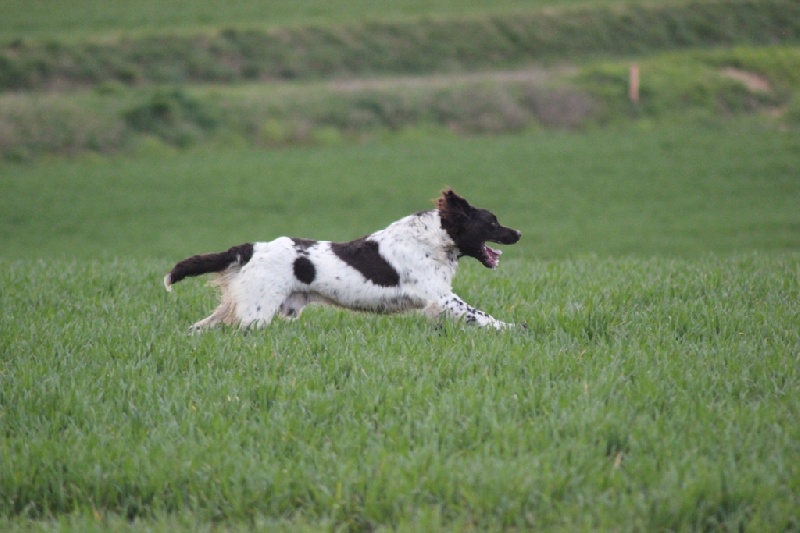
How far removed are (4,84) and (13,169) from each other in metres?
8.00

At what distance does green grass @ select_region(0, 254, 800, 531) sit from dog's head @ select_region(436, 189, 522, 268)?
586 mm

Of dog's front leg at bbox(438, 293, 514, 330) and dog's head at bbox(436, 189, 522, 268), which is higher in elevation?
dog's head at bbox(436, 189, 522, 268)

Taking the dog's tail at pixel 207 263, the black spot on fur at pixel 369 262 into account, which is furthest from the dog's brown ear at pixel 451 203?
the dog's tail at pixel 207 263

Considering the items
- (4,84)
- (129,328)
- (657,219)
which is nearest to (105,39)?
(4,84)

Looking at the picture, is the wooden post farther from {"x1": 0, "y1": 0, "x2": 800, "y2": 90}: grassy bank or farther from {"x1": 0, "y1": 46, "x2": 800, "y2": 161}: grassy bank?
{"x1": 0, "y1": 0, "x2": 800, "y2": 90}: grassy bank

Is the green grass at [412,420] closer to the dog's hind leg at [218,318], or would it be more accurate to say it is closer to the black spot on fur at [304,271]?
the dog's hind leg at [218,318]

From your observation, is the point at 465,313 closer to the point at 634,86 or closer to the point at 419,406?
the point at 419,406

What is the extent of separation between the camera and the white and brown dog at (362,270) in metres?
7.47

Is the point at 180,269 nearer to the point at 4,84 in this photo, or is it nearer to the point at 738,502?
the point at 738,502

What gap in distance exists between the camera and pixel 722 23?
4494cm

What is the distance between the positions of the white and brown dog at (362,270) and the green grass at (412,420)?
219mm

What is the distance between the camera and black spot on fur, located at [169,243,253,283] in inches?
293

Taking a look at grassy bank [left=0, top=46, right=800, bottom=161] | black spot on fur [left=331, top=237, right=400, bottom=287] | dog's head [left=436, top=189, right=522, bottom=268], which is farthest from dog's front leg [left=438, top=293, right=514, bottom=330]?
grassy bank [left=0, top=46, right=800, bottom=161]

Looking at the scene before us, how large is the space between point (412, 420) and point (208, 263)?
2.75 m
